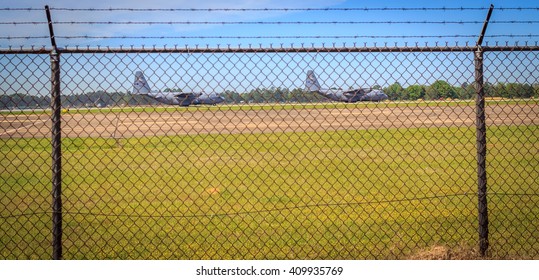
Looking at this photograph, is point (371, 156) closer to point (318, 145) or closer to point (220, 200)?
point (318, 145)

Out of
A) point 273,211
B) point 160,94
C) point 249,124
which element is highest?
point 160,94

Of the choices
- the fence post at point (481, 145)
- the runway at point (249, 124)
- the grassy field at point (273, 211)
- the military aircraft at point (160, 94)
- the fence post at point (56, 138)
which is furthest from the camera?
the runway at point (249, 124)

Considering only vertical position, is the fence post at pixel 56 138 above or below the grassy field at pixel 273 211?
above

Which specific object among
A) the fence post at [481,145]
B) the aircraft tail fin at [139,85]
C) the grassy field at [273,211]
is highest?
the aircraft tail fin at [139,85]

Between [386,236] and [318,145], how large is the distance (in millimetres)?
7408

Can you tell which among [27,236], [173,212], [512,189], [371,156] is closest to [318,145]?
[371,156]

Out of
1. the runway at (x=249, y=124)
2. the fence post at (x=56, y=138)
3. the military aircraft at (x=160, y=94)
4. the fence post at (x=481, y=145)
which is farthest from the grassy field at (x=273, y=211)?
the runway at (x=249, y=124)

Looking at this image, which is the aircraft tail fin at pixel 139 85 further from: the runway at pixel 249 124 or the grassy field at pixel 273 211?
the runway at pixel 249 124

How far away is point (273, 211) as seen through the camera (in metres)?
5.30

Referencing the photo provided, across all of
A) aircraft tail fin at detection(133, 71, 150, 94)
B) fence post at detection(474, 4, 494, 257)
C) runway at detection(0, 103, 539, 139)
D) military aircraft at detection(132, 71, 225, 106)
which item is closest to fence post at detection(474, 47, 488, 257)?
fence post at detection(474, 4, 494, 257)

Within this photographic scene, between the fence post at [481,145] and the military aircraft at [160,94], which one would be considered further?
the military aircraft at [160,94]

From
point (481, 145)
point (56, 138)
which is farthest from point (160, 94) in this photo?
point (481, 145)

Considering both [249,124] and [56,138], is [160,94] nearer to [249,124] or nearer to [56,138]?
[249,124]

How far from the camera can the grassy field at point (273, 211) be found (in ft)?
13.3
